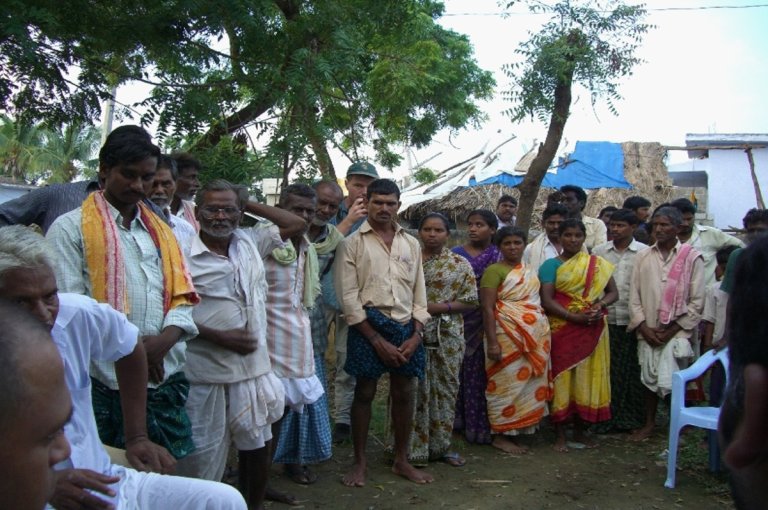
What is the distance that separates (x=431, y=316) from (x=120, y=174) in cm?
298

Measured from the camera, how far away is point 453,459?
5.38 metres

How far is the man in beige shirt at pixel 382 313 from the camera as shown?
4.71 meters

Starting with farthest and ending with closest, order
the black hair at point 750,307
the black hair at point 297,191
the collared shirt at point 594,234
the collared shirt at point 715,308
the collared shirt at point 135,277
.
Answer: the collared shirt at point 594,234 < the collared shirt at point 715,308 < the black hair at point 297,191 < the collared shirt at point 135,277 < the black hair at point 750,307

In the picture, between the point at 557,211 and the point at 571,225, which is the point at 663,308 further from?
the point at 557,211

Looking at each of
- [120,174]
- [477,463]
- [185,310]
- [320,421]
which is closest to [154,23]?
[120,174]

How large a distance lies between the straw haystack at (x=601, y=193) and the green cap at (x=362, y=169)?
9.11m

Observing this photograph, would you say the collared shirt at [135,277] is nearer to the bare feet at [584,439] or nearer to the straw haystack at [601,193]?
the bare feet at [584,439]

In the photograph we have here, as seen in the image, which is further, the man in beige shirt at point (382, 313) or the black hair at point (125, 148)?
the man in beige shirt at point (382, 313)

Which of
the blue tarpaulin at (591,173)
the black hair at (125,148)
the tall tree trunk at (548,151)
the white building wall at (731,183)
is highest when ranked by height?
the white building wall at (731,183)

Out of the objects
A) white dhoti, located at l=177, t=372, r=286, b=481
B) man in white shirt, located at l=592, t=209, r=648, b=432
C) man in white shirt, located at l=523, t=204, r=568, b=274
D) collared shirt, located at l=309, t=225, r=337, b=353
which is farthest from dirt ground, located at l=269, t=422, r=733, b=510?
man in white shirt, located at l=523, t=204, r=568, b=274

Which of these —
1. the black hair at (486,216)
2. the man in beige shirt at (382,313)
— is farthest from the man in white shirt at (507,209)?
the man in beige shirt at (382,313)

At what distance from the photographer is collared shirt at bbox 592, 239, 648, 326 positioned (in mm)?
6281

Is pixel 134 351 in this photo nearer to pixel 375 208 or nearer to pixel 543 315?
pixel 375 208

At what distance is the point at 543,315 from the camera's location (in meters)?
5.87
